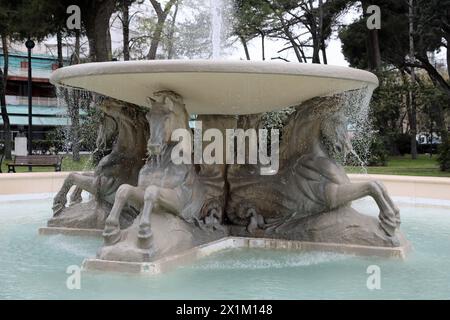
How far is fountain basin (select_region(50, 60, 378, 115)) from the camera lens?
5512 mm

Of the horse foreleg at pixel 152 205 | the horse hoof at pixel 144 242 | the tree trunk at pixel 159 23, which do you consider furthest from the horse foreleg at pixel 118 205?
the tree trunk at pixel 159 23

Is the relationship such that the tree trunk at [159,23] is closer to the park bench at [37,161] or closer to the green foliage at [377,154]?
the park bench at [37,161]

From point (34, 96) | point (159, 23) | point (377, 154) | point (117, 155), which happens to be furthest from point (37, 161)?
point (34, 96)

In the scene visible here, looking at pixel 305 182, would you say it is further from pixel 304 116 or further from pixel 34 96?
pixel 34 96

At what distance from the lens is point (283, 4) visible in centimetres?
3031

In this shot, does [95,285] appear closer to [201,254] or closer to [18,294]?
[18,294]

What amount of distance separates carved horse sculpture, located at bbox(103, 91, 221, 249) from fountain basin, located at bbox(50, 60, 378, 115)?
0.87 ft

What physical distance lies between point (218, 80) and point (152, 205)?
1390 mm

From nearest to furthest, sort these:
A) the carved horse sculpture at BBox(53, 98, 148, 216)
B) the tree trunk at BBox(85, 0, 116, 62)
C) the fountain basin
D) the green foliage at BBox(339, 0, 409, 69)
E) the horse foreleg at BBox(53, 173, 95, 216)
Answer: the fountain basin, the carved horse sculpture at BBox(53, 98, 148, 216), the horse foreleg at BBox(53, 173, 95, 216), the tree trunk at BBox(85, 0, 116, 62), the green foliage at BBox(339, 0, 409, 69)

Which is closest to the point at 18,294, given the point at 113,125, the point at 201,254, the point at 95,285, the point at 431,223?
the point at 95,285

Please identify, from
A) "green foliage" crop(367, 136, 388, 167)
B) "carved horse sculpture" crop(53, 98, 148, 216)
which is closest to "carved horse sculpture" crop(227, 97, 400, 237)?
"carved horse sculpture" crop(53, 98, 148, 216)

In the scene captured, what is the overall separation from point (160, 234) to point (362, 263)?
6.62 ft

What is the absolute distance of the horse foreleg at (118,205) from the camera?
225 inches

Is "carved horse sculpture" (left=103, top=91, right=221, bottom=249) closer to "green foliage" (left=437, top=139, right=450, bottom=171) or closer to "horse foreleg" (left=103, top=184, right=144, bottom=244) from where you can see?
"horse foreleg" (left=103, top=184, right=144, bottom=244)
